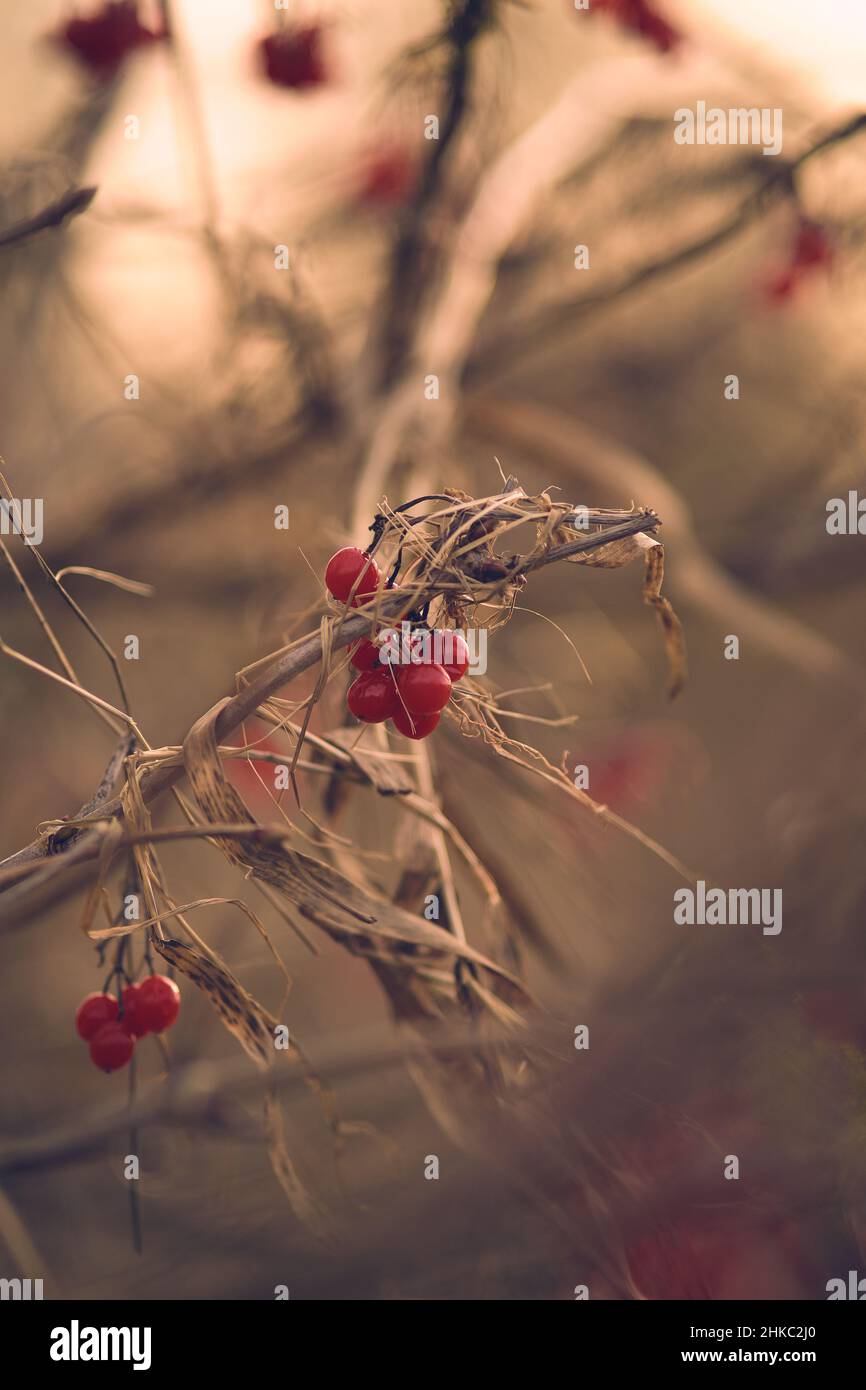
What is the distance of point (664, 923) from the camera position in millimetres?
1902

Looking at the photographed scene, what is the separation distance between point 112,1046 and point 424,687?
546 millimetres

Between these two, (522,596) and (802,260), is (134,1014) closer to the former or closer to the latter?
(522,596)

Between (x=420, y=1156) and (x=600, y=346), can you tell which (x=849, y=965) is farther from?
(x=600, y=346)

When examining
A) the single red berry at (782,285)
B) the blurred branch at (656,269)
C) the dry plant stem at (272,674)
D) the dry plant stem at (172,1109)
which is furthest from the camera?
the single red berry at (782,285)

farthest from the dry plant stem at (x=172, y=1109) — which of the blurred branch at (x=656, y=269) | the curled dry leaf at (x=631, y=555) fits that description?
the blurred branch at (x=656, y=269)

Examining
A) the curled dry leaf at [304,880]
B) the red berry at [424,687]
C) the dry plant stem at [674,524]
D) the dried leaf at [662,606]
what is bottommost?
the curled dry leaf at [304,880]

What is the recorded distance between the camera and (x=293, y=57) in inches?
74.0

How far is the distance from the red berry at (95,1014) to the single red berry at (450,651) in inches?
21.1

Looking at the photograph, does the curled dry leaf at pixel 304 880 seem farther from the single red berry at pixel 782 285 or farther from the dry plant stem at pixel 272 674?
the single red berry at pixel 782 285

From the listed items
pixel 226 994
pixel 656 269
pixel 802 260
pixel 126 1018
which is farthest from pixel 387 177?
pixel 226 994

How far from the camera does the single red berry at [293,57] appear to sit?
6.13 ft

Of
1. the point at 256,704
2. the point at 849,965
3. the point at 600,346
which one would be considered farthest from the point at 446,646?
the point at 600,346

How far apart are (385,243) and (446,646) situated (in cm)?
174

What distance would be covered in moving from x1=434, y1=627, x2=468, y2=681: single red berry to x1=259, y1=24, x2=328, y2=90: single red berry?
5.20ft
